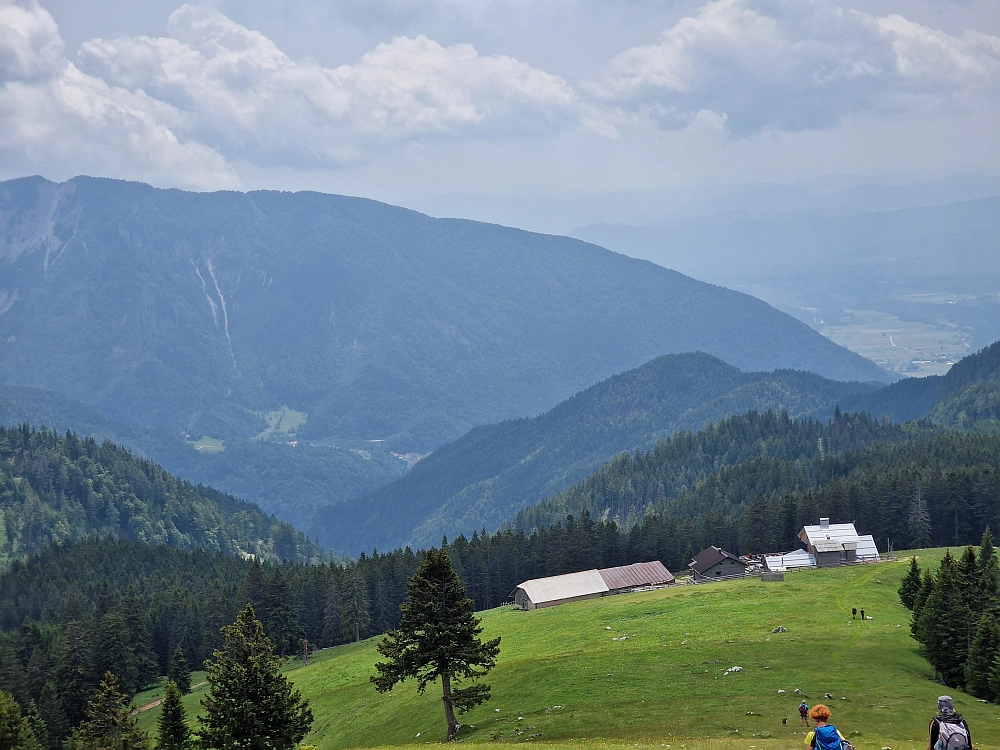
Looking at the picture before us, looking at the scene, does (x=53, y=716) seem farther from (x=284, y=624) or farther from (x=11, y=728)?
(x=11, y=728)

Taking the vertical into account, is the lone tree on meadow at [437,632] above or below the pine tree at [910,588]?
above

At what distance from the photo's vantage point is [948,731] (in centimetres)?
2597

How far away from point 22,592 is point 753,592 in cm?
14331

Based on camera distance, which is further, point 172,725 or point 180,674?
point 180,674

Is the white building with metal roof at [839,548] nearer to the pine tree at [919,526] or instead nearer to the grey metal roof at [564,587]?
the pine tree at [919,526]

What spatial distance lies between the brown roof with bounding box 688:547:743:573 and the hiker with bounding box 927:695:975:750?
10023cm

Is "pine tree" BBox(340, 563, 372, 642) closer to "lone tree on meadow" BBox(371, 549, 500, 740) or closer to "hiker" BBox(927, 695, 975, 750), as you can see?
"lone tree on meadow" BBox(371, 549, 500, 740)

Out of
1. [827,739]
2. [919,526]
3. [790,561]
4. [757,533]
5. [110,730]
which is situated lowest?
[110,730]

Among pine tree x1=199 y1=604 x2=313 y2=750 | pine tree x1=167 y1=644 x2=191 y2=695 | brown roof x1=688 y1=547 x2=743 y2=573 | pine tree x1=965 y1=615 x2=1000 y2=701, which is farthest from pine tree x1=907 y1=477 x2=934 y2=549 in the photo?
pine tree x1=199 y1=604 x2=313 y2=750

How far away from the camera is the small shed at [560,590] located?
391 feet

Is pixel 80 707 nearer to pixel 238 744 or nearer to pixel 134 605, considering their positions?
pixel 134 605

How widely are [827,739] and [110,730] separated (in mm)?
58613

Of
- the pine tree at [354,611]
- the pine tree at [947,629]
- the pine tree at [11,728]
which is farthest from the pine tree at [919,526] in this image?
the pine tree at [11,728]

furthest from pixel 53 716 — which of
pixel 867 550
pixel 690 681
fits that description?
pixel 867 550
